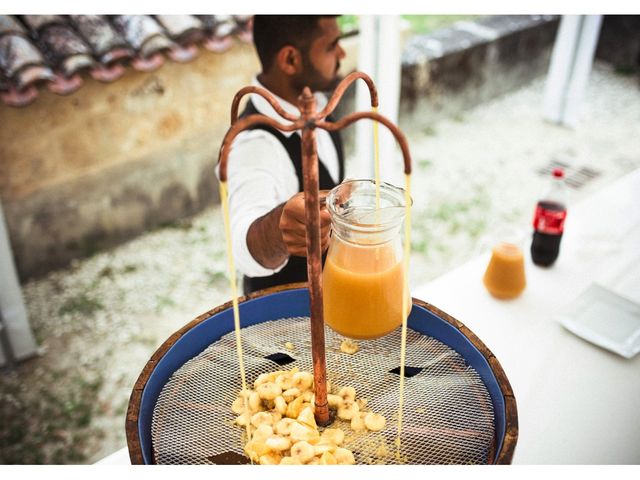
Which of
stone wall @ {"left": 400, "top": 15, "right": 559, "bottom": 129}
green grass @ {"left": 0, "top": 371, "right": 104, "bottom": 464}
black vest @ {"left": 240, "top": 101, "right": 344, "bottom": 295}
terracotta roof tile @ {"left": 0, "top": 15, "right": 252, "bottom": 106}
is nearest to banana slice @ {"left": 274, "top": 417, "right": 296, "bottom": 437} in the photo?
black vest @ {"left": 240, "top": 101, "right": 344, "bottom": 295}

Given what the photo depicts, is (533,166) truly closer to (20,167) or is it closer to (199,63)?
(199,63)

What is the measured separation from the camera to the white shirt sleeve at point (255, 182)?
151 cm

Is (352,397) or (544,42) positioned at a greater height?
(352,397)

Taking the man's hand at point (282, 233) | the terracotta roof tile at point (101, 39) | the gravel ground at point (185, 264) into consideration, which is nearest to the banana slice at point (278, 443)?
the man's hand at point (282, 233)

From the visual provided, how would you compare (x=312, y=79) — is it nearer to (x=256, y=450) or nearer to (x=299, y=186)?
(x=299, y=186)

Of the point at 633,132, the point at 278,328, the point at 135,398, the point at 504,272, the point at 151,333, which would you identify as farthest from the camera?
the point at 633,132

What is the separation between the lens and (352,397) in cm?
99

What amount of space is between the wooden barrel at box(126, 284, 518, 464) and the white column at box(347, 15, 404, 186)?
174cm

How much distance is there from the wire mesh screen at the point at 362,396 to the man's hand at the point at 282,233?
0.16 meters

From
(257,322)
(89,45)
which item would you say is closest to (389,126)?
(257,322)

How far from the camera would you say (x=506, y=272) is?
1699 mm

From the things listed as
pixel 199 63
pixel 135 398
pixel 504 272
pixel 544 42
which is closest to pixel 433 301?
pixel 504 272

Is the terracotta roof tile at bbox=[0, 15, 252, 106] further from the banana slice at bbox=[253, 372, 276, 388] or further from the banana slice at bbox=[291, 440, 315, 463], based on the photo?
the banana slice at bbox=[291, 440, 315, 463]

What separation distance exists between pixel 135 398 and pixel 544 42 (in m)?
5.50
